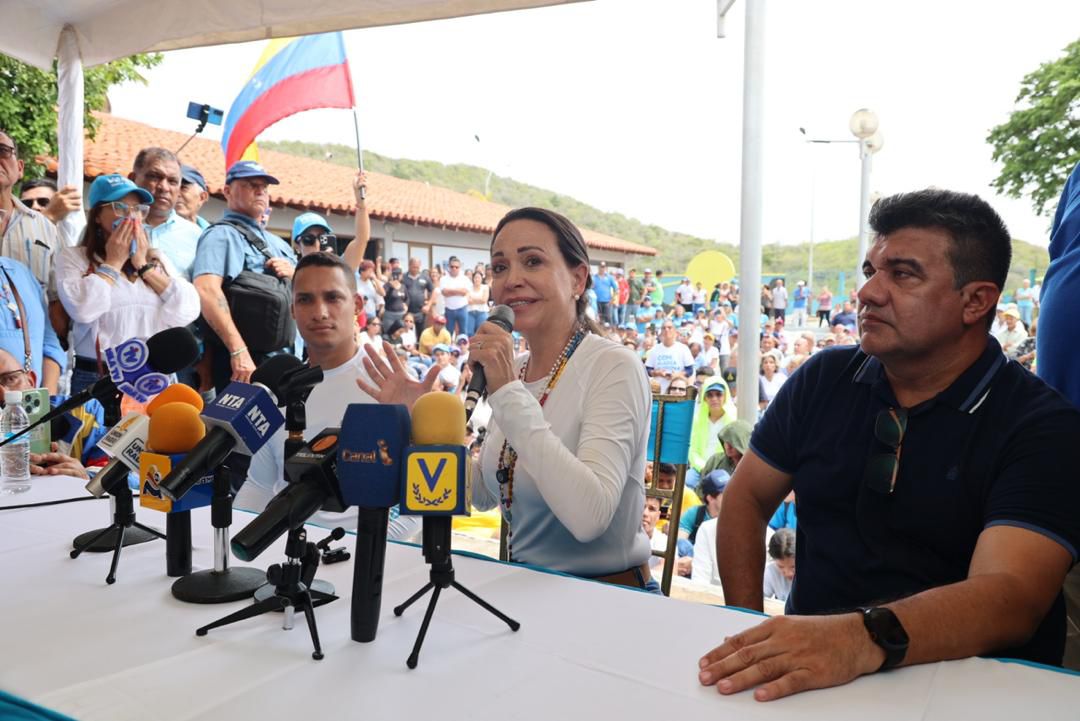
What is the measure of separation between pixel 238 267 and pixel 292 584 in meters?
2.79

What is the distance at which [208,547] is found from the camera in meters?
1.62

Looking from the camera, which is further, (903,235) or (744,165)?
(744,165)

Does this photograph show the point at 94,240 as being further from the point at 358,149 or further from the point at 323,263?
the point at 358,149

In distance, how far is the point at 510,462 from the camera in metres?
1.84

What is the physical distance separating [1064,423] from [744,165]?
106 inches

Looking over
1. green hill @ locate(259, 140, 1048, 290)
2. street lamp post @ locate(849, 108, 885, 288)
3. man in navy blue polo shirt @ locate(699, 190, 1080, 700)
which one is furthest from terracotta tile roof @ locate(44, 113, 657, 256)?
green hill @ locate(259, 140, 1048, 290)

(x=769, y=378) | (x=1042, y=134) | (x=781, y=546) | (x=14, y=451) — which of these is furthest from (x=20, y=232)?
(x=1042, y=134)

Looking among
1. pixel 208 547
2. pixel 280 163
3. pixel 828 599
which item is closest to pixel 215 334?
pixel 208 547

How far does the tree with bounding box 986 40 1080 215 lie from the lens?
18.5 m

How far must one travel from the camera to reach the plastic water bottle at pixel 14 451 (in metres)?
2.12

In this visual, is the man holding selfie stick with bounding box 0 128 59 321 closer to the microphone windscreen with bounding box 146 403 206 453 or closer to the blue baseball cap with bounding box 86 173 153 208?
the blue baseball cap with bounding box 86 173 153 208

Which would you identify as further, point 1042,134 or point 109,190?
point 1042,134

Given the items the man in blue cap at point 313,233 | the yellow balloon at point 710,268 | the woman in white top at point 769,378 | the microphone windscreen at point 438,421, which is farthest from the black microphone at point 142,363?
the yellow balloon at point 710,268

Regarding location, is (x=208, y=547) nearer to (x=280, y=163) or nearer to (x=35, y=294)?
(x=35, y=294)
